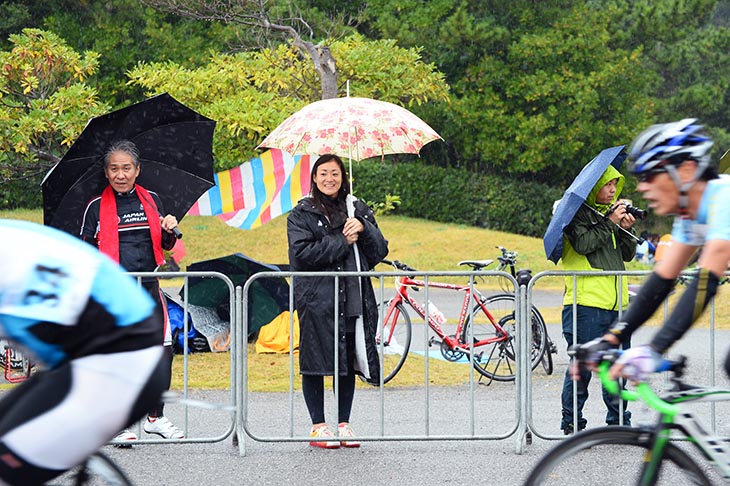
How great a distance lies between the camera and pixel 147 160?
851 cm

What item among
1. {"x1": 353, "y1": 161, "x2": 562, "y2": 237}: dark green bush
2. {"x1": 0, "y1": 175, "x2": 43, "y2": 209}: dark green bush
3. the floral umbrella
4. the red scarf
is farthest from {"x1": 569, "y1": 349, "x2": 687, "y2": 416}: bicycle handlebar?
{"x1": 0, "y1": 175, "x2": 43, "y2": 209}: dark green bush

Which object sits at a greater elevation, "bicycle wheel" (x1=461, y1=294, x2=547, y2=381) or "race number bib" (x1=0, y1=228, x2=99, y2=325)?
"race number bib" (x1=0, y1=228, x2=99, y2=325)

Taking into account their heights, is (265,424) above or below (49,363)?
below

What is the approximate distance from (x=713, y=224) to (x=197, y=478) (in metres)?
3.51

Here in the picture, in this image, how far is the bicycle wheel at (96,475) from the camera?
3.58 metres

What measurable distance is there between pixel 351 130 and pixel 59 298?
4.91 m

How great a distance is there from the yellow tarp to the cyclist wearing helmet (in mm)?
7287

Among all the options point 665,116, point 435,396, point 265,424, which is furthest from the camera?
point 665,116

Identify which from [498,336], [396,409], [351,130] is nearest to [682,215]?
[351,130]

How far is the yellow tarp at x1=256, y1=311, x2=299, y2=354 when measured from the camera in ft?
36.6

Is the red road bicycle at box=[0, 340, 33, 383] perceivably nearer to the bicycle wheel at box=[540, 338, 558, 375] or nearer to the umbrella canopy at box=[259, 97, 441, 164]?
the umbrella canopy at box=[259, 97, 441, 164]

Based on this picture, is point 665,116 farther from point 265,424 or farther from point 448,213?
point 265,424

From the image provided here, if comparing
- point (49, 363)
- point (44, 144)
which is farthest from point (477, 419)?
point (44, 144)

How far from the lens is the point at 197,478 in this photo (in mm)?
6242
